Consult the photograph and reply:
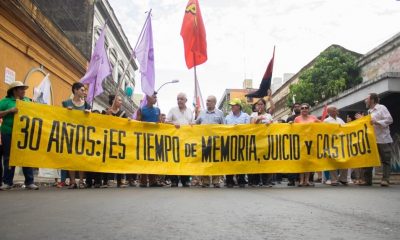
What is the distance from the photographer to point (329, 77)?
28719 millimetres

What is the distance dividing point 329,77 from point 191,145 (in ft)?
71.2

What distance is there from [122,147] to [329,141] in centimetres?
431

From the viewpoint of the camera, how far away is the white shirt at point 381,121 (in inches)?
356

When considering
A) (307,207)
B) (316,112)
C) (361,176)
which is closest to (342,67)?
(316,112)

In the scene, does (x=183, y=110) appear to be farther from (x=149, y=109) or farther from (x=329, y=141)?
(x=329, y=141)

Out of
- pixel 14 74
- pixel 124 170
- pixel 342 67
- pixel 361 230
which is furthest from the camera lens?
pixel 342 67

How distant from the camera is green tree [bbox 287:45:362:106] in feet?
87.8

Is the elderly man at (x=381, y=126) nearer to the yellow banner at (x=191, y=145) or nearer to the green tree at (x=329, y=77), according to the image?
the yellow banner at (x=191, y=145)

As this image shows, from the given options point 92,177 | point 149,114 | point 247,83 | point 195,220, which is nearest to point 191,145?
point 149,114

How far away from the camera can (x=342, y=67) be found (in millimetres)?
27141

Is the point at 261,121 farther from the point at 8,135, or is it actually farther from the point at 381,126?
the point at 8,135

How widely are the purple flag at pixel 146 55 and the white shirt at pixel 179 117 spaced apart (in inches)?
35.4

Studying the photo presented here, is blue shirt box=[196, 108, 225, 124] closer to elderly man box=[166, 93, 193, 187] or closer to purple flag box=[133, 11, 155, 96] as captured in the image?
elderly man box=[166, 93, 193, 187]

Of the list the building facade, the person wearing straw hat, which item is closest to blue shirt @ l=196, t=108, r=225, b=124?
the person wearing straw hat
